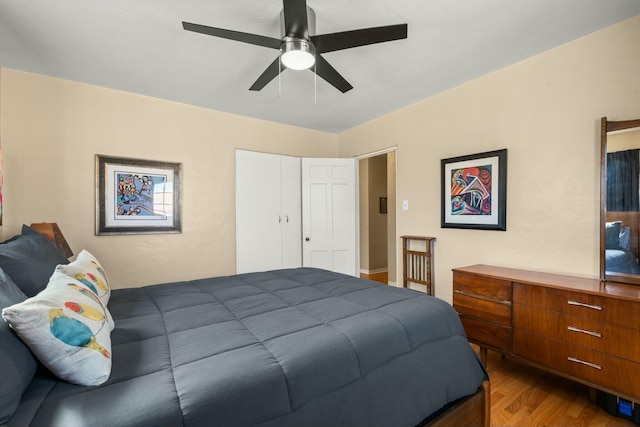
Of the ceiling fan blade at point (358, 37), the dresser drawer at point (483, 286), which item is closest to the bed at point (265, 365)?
the dresser drawer at point (483, 286)

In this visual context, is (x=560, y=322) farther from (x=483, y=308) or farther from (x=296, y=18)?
(x=296, y=18)

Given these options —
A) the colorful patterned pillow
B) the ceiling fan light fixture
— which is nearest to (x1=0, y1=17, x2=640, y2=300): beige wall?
the colorful patterned pillow

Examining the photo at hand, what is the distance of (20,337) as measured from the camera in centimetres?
84

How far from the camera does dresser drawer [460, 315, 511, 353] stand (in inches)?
84.7

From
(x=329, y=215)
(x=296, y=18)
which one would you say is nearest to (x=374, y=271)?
(x=329, y=215)

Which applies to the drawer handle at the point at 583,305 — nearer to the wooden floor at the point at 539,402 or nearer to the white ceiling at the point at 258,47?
the wooden floor at the point at 539,402

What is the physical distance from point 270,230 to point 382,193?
9.86ft

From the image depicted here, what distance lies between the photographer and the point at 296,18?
5.23ft

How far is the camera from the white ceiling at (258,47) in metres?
1.82

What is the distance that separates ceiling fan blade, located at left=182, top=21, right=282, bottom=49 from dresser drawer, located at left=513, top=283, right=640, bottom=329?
7.61ft

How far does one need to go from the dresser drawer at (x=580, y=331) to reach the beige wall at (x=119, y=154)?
304 centimetres

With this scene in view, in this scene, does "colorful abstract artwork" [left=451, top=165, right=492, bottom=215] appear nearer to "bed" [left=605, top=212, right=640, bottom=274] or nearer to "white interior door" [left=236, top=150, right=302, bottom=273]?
"bed" [left=605, top=212, right=640, bottom=274]

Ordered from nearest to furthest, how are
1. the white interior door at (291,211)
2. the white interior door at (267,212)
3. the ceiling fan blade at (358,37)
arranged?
the ceiling fan blade at (358,37) < the white interior door at (267,212) < the white interior door at (291,211)

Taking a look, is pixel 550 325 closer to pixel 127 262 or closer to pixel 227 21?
pixel 227 21
